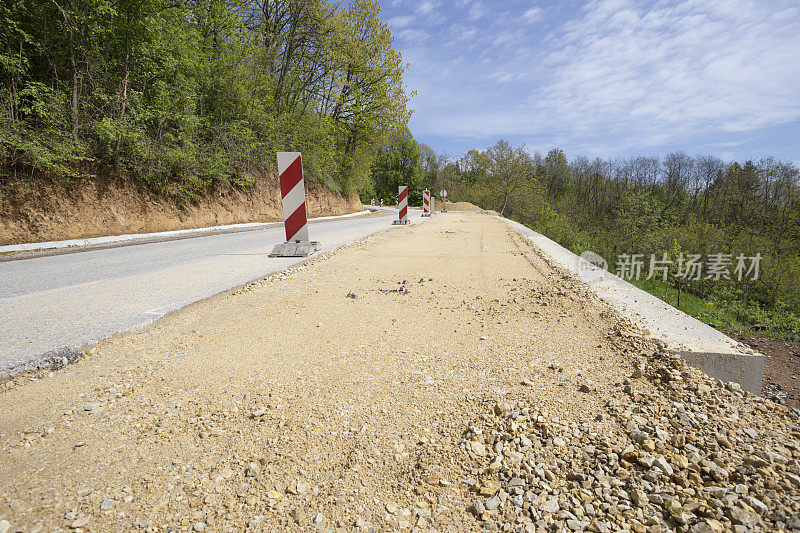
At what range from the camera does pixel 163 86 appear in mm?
12500

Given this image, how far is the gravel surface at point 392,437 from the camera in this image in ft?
4.55

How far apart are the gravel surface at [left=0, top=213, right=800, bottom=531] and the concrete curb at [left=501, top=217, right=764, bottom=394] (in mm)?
238

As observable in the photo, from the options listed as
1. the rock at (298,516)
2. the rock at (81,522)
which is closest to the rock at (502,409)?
the rock at (298,516)

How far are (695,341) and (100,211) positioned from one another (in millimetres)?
14441

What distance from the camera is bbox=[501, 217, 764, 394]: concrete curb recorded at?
242 cm

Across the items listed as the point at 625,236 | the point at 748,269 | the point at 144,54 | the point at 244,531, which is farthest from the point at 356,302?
the point at 625,236

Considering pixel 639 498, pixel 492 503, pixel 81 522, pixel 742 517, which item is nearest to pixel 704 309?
pixel 742 517

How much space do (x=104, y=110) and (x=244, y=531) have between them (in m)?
14.3

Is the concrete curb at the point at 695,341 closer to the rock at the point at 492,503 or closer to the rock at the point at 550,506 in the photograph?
the rock at the point at 550,506

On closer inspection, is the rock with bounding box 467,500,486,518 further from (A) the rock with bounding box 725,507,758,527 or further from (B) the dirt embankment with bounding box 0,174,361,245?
(B) the dirt embankment with bounding box 0,174,361,245

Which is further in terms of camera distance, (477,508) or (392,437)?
(392,437)

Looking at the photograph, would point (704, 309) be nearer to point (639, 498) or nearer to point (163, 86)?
point (639, 498)

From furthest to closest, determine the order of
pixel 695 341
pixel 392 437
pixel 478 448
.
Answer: pixel 695 341 < pixel 392 437 < pixel 478 448

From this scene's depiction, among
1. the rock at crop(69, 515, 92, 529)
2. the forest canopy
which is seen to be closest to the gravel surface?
the rock at crop(69, 515, 92, 529)
